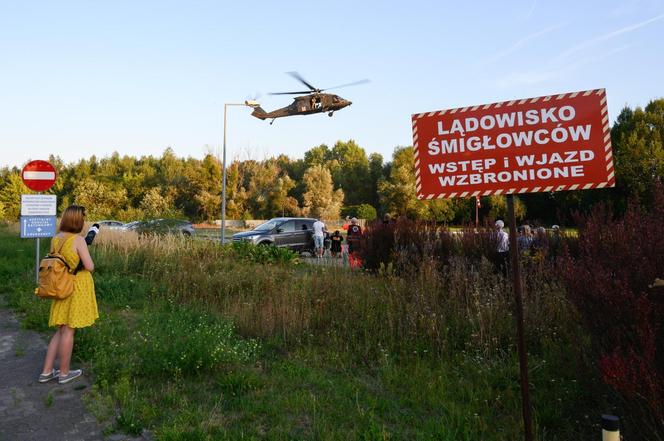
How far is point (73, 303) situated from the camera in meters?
4.61

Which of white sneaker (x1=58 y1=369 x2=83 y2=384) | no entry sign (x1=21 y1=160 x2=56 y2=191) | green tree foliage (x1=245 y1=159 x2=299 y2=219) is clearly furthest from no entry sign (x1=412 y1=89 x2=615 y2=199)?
green tree foliage (x1=245 y1=159 x2=299 y2=219)

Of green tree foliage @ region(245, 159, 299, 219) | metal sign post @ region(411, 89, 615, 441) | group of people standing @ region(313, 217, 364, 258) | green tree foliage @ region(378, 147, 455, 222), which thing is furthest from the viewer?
green tree foliage @ region(245, 159, 299, 219)

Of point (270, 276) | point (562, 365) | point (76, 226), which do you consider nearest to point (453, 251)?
point (270, 276)

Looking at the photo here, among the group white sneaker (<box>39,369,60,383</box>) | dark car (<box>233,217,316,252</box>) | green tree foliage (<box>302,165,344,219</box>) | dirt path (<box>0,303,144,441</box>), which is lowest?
dirt path (<box>0,303,144,441</box>)

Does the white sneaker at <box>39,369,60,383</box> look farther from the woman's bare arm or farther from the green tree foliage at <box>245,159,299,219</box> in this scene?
the green tree foliage at <box>245,159,299,219</box>

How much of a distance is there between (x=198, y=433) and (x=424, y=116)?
2961 millimetres

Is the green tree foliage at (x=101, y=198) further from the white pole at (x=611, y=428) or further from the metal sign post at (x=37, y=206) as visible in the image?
the white pole at (x=611, y=428)

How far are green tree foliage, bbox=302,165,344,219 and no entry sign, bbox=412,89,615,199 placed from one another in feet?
155

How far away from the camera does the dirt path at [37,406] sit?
3412mm

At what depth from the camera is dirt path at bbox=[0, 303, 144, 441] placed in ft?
11.2

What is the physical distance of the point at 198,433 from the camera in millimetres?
3246

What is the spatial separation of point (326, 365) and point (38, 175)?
26.5ft

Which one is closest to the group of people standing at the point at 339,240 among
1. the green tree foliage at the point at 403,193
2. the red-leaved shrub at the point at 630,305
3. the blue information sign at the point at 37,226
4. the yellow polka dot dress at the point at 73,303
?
the blue information sign at the point at 37,226

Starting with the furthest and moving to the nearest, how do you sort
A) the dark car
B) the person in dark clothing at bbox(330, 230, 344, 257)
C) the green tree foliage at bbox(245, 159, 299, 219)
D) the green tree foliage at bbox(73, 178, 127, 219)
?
the green tree foliage at bbox(245, 159, 299, 219), the green tree foliage at bbox(73, 178, 127, 219), the dark car, the person in dark clothing at bbox(330, 230, 344, 257)
